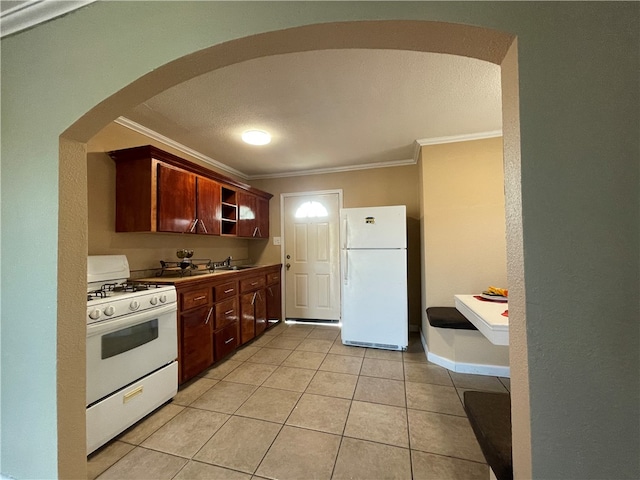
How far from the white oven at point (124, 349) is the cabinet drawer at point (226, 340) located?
0.51 meters

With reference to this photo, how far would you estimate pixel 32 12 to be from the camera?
1048mm

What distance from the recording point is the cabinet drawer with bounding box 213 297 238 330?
2493 millimetres

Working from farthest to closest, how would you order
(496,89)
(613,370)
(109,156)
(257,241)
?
1. (257,241)
2. (109,156)
3. (496,89)
4. (613,370)

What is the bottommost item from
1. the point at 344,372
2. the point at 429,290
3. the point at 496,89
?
the point at 344,372

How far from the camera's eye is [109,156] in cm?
217

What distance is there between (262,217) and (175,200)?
159cm

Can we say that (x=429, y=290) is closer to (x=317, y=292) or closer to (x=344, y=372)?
(x=344, y=372)

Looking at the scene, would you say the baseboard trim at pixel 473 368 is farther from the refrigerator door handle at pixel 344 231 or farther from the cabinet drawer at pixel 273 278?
the cabinet drawer at pixel 273 278

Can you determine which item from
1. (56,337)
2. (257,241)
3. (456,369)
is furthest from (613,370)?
(257,241)

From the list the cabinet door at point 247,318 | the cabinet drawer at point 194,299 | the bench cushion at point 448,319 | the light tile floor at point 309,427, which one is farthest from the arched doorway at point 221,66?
the cabinet door at point 247,318

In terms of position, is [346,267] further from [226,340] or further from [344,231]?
[226,340]

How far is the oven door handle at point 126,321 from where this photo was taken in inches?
55.5

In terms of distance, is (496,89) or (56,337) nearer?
(56,337)

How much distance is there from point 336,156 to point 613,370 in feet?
9.92
